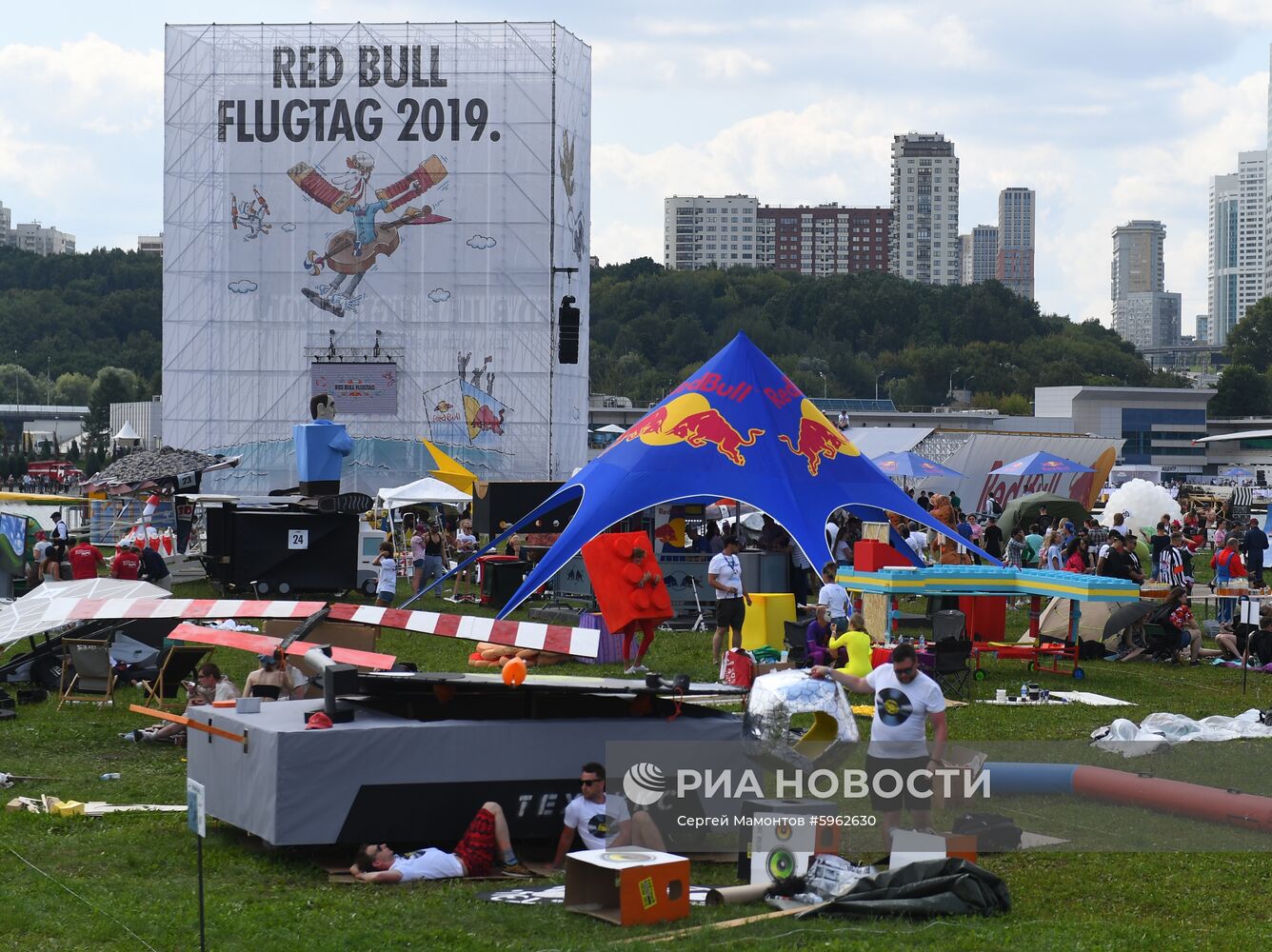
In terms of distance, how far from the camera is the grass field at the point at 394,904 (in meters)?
7.61

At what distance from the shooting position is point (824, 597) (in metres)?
17.6

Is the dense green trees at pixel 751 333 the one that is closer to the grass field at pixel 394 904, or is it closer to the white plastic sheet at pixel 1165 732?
the white plastic sheet at pixel 1165 732

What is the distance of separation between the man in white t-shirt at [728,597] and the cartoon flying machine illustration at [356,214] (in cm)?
3437

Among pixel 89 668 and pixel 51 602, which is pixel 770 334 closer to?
pixel 89 668

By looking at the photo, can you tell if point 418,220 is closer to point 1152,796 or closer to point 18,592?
point 18,592

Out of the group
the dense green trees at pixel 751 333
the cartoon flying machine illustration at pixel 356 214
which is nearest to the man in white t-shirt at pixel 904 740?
the cartoon flying machine illustration at pixel 356 214

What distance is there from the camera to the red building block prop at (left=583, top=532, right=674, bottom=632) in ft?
54.8

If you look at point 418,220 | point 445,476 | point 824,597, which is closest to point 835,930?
point 824,597

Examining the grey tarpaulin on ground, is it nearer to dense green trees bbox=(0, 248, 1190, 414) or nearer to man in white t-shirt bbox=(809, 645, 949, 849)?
man in white t-shirt bbox=(809, 645, 949, 849)

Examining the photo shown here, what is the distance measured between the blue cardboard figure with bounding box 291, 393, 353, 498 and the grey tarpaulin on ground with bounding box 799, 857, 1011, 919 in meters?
19.4

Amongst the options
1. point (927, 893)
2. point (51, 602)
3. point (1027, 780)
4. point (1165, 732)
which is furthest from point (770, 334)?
point (927, 893)

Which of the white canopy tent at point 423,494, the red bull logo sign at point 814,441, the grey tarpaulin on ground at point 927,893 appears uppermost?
the red bull logo sign at point 814,441

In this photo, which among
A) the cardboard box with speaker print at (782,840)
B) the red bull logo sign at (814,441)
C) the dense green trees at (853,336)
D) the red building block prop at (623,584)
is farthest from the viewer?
the dense green trees at (853,336)

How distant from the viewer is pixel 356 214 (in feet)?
170
